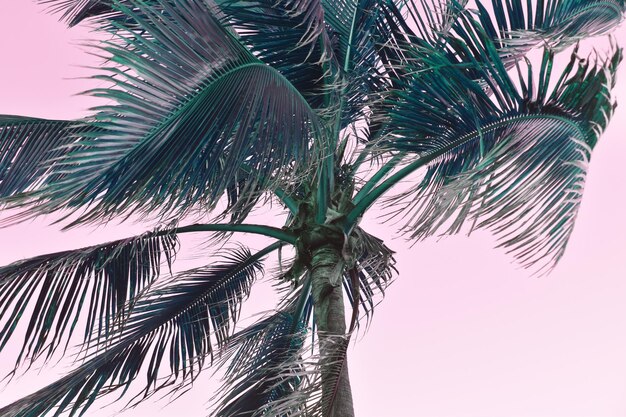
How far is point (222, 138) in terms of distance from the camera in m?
3.51

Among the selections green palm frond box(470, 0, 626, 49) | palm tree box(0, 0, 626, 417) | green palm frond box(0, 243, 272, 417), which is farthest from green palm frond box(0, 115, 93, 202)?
green palm frond box(470, 0, 626, 49)

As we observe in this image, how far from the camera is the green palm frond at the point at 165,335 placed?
15.9 feet

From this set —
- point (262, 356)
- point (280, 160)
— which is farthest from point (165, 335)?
point (280, 160)

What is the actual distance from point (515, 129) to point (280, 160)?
1.20m

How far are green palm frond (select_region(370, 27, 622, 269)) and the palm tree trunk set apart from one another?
577mm

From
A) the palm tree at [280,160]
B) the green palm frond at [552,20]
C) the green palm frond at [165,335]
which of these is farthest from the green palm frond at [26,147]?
the green palm frond at [552,20]

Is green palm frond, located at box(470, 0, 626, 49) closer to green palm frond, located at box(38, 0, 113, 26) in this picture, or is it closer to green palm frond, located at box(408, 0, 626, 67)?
green palm frond, located at box(408, 0, 626, 67)

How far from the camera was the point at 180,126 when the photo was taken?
330 centimetres

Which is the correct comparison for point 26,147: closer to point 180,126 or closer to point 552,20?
point 180,126

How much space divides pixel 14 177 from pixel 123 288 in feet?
3.11

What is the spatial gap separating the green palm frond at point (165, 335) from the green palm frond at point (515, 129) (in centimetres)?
168

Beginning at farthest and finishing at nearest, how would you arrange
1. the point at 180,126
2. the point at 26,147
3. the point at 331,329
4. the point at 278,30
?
the point at 26,147 → the point at 278,30 → the point at 331,329 → the point at 180,126

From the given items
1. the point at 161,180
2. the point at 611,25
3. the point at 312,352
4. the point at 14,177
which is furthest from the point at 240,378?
the point at 611,25

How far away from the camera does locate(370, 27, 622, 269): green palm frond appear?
3.60 m
